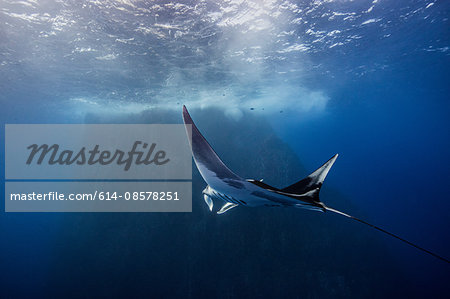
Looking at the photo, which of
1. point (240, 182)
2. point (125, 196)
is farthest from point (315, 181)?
point (125, 196)

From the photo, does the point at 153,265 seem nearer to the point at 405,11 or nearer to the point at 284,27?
the point at 284,27

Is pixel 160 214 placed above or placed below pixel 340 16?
below

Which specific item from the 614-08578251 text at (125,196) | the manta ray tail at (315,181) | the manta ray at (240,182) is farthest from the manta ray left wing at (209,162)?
the 614-08578251 text at (125,196)

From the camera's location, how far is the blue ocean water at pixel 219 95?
979cm

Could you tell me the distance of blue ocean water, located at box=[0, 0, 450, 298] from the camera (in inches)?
385

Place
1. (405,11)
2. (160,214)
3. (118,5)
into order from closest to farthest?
(118,5) → (405,11) → (160,214)

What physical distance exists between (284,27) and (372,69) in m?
13.2

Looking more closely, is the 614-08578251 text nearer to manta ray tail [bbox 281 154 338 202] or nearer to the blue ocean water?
the blue ocean water

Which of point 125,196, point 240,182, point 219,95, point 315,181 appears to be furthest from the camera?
point 219,95

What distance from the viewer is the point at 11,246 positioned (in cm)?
2362

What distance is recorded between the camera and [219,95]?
2155 centimetres

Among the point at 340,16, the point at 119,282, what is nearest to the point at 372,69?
the point at 340,16

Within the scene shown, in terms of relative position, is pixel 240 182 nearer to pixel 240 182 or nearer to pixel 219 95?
pixel 240 182

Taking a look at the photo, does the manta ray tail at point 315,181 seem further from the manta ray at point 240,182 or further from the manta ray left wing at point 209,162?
the manta ray left wing at point 209,162
